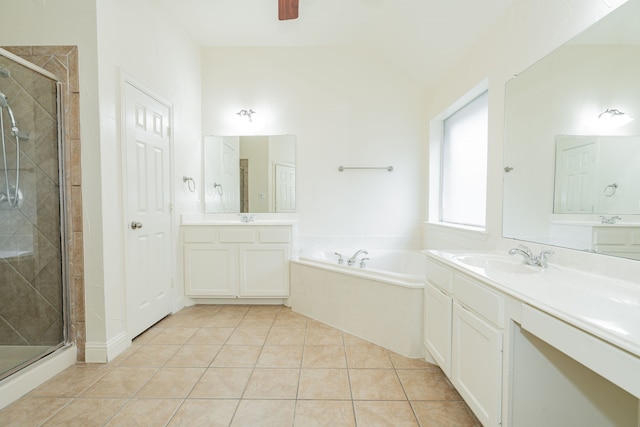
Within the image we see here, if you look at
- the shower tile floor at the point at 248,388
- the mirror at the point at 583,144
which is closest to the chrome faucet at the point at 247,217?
the shower tile floor at the point at 248,388

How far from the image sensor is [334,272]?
261 centimetres

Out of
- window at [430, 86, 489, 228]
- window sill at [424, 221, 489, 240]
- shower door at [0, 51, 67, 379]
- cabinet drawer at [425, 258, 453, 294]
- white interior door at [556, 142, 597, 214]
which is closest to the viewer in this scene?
white interior door at [556, 142, 597, 214]

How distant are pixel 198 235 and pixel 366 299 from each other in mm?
1792

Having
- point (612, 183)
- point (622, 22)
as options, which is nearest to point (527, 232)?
point (612, 183)

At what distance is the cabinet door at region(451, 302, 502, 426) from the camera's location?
116 cm

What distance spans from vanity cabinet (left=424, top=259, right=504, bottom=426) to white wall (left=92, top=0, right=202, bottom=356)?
6.95 feet

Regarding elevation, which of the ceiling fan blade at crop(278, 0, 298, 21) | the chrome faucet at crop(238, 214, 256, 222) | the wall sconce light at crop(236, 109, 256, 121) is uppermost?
the ceiling fan blade at crop(278, 0, 298, 21)

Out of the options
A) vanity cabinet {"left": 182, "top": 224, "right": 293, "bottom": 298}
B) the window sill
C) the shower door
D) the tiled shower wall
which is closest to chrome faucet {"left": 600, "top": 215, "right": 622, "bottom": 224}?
the window sill

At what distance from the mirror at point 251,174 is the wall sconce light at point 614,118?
2698 millimetres

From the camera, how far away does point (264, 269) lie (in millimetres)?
3018

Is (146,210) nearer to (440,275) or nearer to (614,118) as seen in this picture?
→ (440,275)

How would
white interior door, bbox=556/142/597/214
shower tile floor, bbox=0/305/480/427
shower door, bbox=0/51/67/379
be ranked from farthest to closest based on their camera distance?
shower door, bbox=0/51/67/379
shower tile floor, bbox=0/305/480/427
white interior door, bbox=556/142/597/214

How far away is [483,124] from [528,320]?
2040mm

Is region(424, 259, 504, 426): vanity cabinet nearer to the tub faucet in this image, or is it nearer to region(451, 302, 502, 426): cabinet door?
region(451, 302, 502, 426): cabinet door
